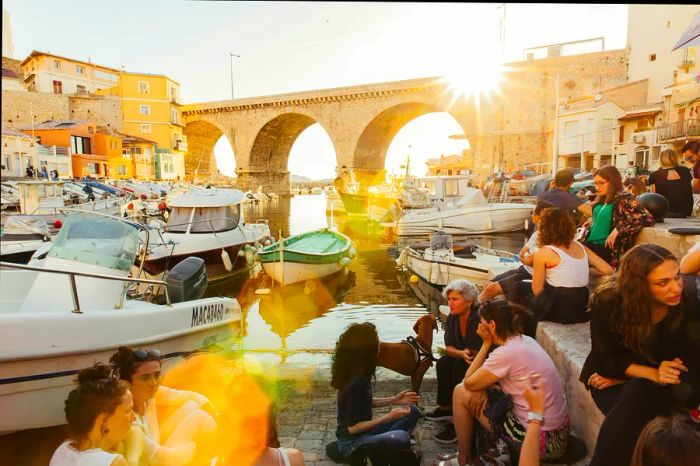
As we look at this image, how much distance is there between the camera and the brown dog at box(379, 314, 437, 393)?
12.2 ft


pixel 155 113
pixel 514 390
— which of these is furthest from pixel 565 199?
pixel 155 113

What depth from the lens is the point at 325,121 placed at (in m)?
42.1

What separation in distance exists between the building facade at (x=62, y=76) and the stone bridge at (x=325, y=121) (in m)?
9.61

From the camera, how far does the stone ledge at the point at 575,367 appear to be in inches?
101

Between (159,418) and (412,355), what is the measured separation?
2002 millimetres

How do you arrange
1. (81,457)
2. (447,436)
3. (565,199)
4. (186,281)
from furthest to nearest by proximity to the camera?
(186,281), (565,199), (447,436), (81,457)

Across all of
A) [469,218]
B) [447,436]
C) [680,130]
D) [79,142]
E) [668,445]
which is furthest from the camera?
[79,142]

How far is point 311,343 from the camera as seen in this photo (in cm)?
766

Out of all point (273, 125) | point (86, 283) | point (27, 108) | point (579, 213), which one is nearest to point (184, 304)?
Answer: point (86, 283)

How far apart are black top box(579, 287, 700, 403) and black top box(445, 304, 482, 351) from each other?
127cm

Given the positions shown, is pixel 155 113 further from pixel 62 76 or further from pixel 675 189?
pixel 675 189

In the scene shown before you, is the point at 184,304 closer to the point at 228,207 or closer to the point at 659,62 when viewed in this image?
the point at 228,207

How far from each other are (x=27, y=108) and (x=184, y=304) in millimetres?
29293

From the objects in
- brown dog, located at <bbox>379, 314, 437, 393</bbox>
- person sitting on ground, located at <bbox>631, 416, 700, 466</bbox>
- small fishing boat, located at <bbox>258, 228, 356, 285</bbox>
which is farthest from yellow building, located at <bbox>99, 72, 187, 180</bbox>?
person sitting on ground, located at <bbox>631, 416, 700, 466</bbox>
